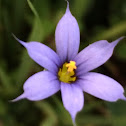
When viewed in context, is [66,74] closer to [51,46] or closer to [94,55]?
[94,55]

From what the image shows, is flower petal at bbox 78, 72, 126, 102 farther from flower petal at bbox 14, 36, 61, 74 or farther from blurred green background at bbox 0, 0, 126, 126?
blurred green background at bbox 0, 0, 126, 126

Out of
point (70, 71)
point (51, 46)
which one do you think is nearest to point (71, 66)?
point (70, 71)

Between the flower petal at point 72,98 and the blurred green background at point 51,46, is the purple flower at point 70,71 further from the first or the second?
the blurred green background at point 51,46

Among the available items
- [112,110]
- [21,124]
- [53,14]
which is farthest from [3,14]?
[112,110]

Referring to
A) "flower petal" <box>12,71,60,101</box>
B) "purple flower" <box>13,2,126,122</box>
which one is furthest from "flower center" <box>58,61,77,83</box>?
"flower petal" <box>12,71,60,101</box>

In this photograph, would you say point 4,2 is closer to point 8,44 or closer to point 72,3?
point 8,44

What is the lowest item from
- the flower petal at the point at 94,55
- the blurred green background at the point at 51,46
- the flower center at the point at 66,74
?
the blurred green background at the point at 51,46

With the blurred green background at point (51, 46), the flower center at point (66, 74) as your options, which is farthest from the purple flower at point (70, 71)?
the blurred green background at point (51, 46)
